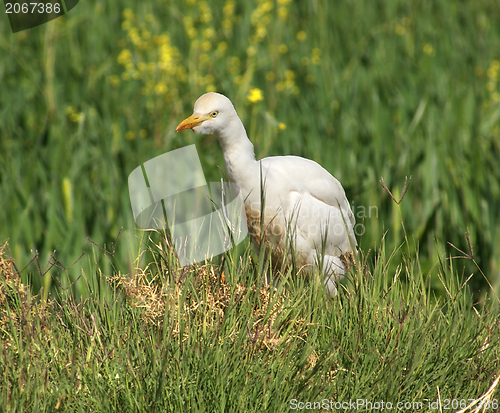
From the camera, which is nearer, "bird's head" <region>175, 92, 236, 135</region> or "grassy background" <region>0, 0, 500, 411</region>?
"grassy background" <region>0, 0, 500, 411</region>

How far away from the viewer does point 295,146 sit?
3.55m

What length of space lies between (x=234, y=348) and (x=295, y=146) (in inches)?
84.2

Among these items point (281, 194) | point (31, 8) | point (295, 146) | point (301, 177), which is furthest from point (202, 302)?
A: point (31, 8)

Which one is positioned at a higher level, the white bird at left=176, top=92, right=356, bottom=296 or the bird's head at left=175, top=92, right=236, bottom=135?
the bird's head at left=175, top=92, right=236, bottom=135

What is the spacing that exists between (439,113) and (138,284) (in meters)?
3.09

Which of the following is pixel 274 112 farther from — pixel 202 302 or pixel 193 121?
pixel 202 302

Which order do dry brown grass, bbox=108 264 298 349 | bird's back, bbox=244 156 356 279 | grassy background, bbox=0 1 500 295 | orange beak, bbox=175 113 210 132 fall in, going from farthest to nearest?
grassy background, bbox=0 1 500 295 < bird's back, bbox=244 156 356 279 < orange beak, bbox=175 113 210 132 < dry brown grass, bbox=108 264 298 349

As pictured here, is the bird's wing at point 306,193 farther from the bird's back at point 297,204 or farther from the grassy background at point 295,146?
the grassy background at point 295,146

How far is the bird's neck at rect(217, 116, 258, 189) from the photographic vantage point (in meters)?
2.06

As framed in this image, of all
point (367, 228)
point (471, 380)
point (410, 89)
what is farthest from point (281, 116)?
point (471, 380)

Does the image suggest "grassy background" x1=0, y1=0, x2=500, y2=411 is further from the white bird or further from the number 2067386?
the number 2067386

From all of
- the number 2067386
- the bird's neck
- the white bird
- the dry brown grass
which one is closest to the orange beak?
the white bird

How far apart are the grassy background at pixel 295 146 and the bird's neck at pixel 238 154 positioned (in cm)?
38

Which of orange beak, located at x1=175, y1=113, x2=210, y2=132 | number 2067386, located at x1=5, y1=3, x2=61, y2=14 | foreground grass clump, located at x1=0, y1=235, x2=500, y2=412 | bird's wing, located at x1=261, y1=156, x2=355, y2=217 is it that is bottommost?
foreground grass clump, located at x1=0, y1=235, x2=500, y2=412
